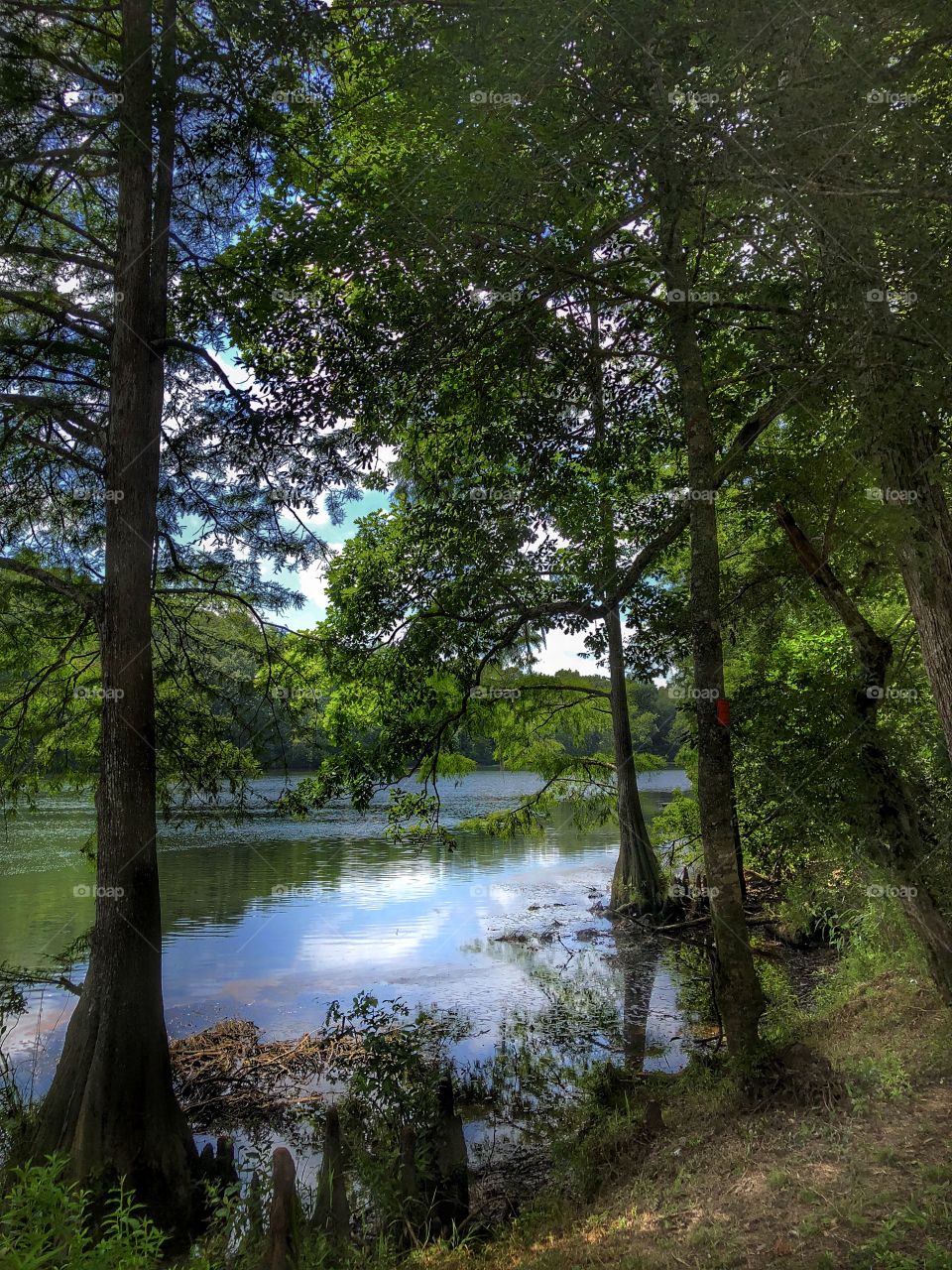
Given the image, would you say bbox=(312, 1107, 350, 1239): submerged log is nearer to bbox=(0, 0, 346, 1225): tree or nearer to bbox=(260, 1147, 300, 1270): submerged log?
bbox=(260, 1147, 300, 1270): submerged log

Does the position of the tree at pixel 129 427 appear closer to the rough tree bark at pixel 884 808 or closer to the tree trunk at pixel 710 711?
the tree trunk at pixel 710 711

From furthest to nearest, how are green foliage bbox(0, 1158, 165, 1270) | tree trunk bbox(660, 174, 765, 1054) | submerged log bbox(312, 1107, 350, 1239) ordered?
1. tree trunk bbox(660, 174, 765, 1054)
2. submerged log bbox(312, 1107, 350, 1239)
3. green foliage bbox(0, 1158, 165, 1270)

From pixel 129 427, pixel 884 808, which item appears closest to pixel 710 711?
pixel 884 808

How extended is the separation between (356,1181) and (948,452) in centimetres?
760

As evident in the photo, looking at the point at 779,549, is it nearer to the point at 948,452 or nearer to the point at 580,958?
the point at 948,452

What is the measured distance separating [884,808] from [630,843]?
914 cm

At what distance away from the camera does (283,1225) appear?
3.94 metres

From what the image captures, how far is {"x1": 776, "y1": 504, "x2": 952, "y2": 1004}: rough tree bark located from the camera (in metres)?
6.49

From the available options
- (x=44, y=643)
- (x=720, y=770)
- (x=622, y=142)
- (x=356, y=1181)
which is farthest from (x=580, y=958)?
(x=622, y=142)

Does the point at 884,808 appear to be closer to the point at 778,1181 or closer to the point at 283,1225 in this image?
the point at 778,1181

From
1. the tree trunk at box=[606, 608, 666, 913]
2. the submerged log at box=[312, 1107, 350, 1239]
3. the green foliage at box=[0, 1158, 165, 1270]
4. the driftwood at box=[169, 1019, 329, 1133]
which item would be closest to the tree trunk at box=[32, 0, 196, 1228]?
the driftwood at box=[169, 1019, 329, 1133]

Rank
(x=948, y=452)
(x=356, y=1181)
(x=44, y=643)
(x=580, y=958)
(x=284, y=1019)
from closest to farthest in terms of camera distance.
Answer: (x=356, y=1181), (x=948, y=452), (x=44, y=643), (x=284, y=1019), (x=580, y=958)

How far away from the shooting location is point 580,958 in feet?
44.2

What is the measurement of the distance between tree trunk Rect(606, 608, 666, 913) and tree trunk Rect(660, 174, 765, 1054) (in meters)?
8.93
